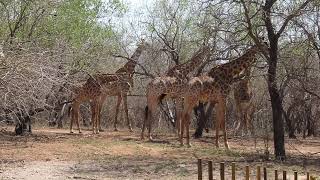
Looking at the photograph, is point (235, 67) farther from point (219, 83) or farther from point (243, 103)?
point (243, 103)

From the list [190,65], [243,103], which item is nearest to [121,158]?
[190,65]

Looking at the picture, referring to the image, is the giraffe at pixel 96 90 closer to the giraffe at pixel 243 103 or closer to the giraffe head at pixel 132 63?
the giraffe head at pixel 132 63

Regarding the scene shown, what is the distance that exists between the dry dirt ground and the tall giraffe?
235 centimetres

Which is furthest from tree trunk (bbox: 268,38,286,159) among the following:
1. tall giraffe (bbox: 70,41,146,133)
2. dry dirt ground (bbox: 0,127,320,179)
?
tall giraffe (bbox: 70,41,146,133)

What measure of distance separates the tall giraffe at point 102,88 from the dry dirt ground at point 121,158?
92.4 inches

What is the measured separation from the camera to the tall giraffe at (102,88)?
65.5 ft

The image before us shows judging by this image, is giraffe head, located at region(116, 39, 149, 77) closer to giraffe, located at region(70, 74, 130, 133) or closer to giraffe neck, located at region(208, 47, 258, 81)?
giraffe, located at region(70, 74, 130, 133)

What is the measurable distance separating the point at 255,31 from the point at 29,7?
6631mm

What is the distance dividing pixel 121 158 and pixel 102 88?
684cm

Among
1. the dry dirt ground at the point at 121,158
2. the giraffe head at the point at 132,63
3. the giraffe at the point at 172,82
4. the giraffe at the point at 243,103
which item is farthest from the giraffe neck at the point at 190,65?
the giraffe head at the point at 132,63

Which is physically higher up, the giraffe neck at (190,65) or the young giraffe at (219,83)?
the giraffe neck at (190,65)

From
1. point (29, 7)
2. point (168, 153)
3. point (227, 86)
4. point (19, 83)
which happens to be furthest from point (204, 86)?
point (19, 83)

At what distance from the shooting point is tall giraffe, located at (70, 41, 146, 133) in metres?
20.0

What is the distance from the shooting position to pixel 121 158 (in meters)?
13.0
